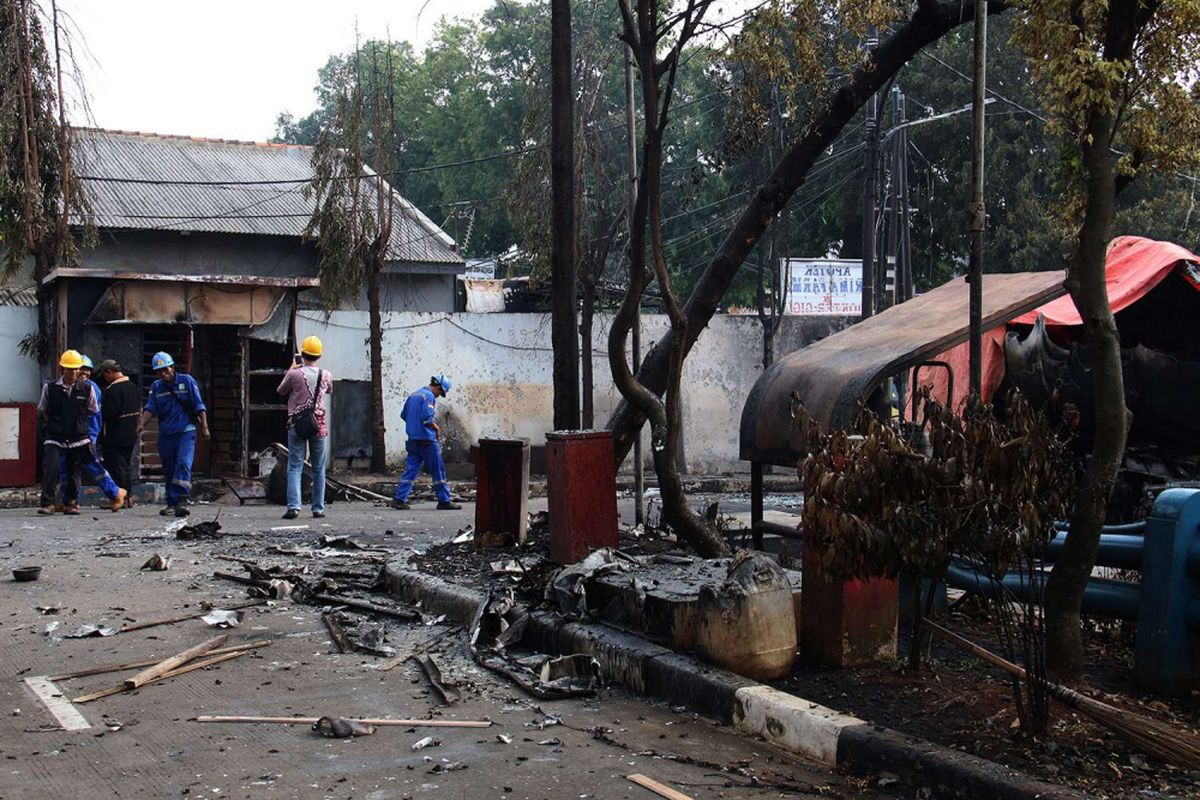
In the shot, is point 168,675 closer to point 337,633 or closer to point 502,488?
point 337,633

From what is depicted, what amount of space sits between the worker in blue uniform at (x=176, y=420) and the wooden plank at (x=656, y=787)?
34.4 feet

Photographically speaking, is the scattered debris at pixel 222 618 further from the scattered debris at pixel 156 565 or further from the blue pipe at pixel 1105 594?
the blue pipe at pixel 1105 594

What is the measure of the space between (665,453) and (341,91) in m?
17.1

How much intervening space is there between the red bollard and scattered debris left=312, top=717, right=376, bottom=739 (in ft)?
11.6

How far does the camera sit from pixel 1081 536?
17.4ft

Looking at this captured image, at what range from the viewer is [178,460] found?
47.1 ft

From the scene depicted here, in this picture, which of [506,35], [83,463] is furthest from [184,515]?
[506,35]

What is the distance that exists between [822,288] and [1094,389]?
76.4 ft

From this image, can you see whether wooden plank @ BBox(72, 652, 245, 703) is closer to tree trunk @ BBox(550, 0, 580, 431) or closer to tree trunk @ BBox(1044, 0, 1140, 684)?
tree trunk @ BBox(1044, 0, 1140, 684)

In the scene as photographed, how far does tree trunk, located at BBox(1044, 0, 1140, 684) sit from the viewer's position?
5.29 m

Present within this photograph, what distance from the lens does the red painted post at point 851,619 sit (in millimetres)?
6176

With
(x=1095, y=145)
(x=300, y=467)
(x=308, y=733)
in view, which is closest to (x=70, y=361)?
(x=300, y=467)

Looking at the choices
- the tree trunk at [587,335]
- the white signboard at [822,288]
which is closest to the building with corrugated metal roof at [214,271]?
the tree trunk at [587,335]

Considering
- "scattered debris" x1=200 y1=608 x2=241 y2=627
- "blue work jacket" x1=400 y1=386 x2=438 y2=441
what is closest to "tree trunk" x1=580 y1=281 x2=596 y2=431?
"blue work jacket" x1=400 y1=386 x2=438 y2=441
